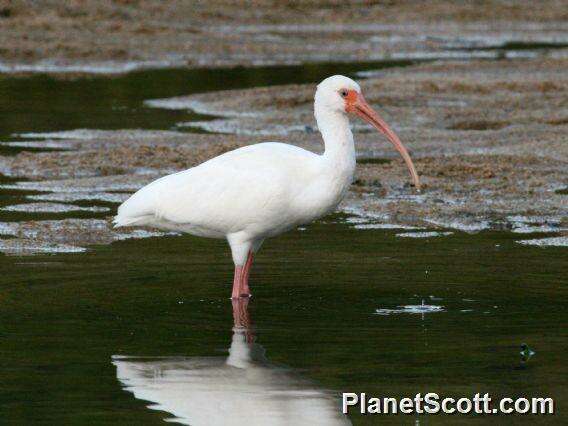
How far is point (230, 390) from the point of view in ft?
23.3

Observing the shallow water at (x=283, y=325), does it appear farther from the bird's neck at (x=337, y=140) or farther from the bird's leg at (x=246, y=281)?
the bird's neck at (x=337, y=140)

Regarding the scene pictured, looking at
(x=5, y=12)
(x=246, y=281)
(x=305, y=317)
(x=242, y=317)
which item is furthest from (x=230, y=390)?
(x=5, y=12)

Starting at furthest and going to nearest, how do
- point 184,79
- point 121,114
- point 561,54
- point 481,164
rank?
point 561,54 < point 184,79 < point 121,114 < point 481,164

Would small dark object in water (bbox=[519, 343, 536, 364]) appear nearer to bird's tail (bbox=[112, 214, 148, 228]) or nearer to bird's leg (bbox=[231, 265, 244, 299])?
bird's leg (bbox=[231, 265, 244, 299])

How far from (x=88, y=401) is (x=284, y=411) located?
0.90m

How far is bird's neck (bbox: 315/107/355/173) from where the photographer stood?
9484mm

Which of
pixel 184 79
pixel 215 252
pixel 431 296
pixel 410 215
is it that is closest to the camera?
pixel 431 296

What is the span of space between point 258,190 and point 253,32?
25.3 meters

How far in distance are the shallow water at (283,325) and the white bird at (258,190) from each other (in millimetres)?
401

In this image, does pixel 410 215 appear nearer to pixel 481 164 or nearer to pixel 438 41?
pixel 481 164

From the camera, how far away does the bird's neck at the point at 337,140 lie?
373 inches

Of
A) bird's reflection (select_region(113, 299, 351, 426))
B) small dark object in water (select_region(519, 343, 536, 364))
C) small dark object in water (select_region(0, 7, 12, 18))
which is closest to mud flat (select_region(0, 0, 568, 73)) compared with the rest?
small dark object in water (select_region(0, 7, 12, 18))

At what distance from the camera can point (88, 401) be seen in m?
6.83

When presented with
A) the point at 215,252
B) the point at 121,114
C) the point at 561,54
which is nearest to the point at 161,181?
the point at 215,252
